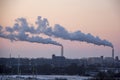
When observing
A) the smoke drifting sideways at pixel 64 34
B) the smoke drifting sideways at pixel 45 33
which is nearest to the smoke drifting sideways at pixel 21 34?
the smoke drifting sideways at pixel 45 33

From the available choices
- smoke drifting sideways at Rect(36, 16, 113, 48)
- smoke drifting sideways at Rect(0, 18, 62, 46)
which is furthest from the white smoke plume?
smoke drifting sideways at Rect(36, 16, 113, 48)

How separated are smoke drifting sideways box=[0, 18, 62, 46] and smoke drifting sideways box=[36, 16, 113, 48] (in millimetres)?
113

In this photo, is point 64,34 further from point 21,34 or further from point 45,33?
Answer: point 21,34

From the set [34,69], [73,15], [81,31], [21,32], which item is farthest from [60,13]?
[34,69]

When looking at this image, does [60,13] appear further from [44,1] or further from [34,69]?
[34,69]

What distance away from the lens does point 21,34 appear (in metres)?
3.57

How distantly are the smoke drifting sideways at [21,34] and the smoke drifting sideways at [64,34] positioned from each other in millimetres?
113

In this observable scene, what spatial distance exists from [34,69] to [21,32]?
59cm

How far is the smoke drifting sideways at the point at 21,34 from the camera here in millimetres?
3556

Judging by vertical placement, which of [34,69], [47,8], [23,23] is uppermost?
[47,8]

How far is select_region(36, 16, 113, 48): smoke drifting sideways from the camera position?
353 centimetres

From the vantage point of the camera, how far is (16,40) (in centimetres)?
358

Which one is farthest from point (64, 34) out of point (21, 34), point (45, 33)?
point (21, 34)

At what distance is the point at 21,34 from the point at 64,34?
648 millimetres
